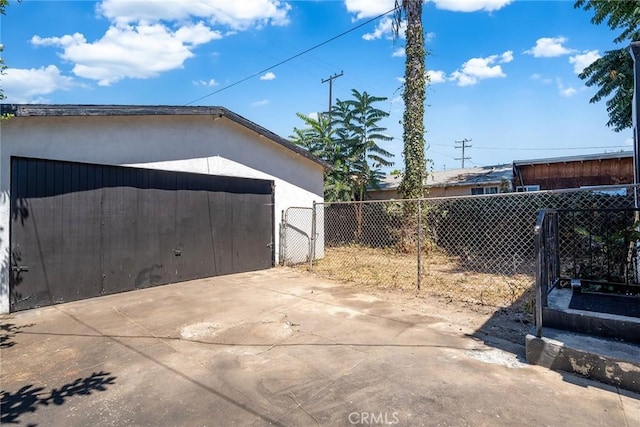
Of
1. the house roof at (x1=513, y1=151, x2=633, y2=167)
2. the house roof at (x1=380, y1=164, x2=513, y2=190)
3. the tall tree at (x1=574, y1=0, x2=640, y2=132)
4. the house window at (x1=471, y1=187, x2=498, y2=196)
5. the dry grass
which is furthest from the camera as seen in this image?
the house window at (x1=471, y1=187, x2=498, y2=196)

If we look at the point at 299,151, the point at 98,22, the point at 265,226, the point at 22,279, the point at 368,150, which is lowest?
the point at 22,279

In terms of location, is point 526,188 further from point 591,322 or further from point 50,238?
point 50,238

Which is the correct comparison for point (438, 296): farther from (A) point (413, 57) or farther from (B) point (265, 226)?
(A) point (413, 57)

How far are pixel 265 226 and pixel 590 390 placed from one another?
6.88m

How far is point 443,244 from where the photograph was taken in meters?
11.1

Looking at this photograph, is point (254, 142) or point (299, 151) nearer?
point (254, 142)

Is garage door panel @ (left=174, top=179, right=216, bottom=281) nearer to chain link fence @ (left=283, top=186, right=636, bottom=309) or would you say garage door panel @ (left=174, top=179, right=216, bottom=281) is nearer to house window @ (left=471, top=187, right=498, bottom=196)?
chain link fence @ (left=283, top=186, right=636, bottom=309)

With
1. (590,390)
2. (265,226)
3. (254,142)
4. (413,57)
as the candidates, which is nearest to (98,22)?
(254,142)

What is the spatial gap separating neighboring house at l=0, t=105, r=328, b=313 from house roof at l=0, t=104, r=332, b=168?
0.07 ft

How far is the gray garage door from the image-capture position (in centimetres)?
507

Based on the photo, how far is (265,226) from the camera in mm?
8391

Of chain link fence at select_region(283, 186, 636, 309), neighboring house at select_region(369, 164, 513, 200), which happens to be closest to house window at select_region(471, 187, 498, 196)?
neighboring house at select_region(369, 164, 513, 200)

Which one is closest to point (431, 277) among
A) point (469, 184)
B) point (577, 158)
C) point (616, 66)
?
point (469, 184)

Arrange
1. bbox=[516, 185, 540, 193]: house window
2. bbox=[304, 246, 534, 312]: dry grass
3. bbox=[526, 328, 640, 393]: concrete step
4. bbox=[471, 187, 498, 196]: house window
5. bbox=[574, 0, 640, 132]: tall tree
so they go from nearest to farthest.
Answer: bbox=[526, 328, 640, 393]: concrete step → bbox=[304, 246, 534, 312]: dry grass → bbox=[574, 0, 640, 132]: tall tree → bbox=[516, 185, 540, 193]: house window → bbox=[471, 187, 498, 196]: house window
